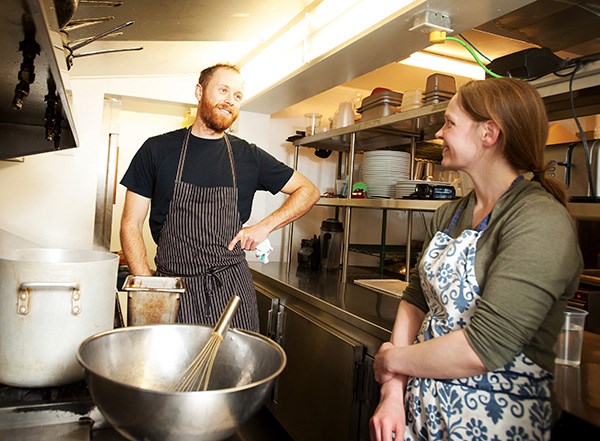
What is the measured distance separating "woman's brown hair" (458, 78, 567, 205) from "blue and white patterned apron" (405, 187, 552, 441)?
0.63 ft

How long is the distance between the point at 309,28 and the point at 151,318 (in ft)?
6.38

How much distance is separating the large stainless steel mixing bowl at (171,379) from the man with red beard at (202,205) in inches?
38.9

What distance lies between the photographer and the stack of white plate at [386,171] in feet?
9.89

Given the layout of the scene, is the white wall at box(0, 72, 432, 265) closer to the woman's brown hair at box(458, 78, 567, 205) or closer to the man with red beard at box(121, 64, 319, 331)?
the man with red beard at box(121, 64, 319, 331)

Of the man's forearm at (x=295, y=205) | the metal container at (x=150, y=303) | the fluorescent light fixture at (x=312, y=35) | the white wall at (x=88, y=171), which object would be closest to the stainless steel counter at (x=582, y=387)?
the metal container at (x=150, y=303)

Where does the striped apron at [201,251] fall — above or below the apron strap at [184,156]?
below

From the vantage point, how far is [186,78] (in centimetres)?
368

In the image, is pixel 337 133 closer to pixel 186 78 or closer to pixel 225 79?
pixel 225 79

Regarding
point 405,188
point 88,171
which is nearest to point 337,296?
point 405,188

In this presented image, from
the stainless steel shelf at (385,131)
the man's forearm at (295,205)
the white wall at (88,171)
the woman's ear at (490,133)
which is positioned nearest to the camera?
the woman's ear at (490,133)

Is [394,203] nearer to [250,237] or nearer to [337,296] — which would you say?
[337,296]

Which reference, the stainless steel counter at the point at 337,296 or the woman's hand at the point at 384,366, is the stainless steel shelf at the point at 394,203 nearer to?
the stainless steel counter at the point at 337,296

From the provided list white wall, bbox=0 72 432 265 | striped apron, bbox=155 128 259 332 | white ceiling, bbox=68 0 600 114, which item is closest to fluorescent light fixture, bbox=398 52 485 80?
white ceiling, bbox=68 0 600 114

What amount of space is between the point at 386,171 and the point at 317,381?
1.38 m
